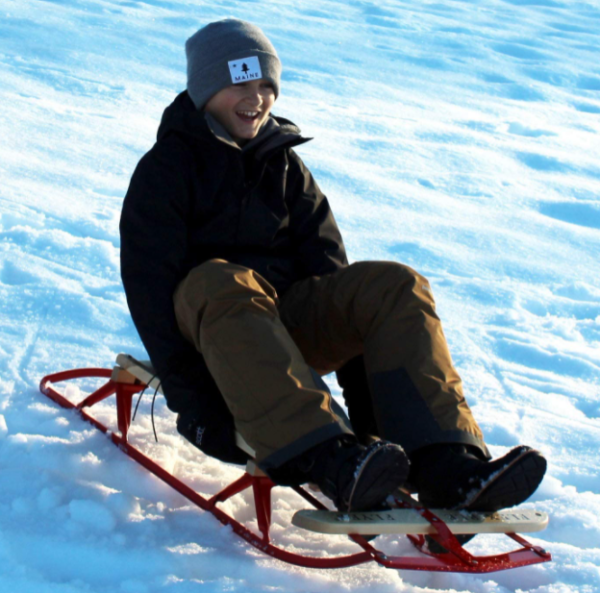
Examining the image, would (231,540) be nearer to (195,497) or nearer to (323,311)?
(195,497)

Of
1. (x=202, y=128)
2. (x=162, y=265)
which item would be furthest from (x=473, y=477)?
(x=202, y=128)

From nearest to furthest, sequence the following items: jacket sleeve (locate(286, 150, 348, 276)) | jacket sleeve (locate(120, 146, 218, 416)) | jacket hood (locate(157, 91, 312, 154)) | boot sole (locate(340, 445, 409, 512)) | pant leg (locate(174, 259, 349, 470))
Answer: boot sole (locate(340, 445, 409, 512)), pant leg (locate(174, 259, 349, 470)), jacket sleeve (locate(120, 146, 218, 416)), jacket hood (locate(157, 91, 312, 154)), jacket sleeve (locate(286, 150, 348, 276))

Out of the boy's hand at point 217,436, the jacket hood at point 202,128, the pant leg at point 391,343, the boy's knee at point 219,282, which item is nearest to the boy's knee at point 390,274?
the pant leg at point 391,343

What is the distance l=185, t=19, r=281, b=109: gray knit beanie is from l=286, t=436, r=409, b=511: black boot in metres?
1.16

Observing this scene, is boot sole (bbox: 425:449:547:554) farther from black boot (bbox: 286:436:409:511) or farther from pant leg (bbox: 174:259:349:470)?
pant leg (bbox: 174:259:349:470)

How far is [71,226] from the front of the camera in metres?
4.19

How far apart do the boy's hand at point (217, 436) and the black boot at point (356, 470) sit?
266 millimetres

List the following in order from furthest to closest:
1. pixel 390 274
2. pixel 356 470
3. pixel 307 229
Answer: pixel 307 229, pixel 390 274, pixel 356 470

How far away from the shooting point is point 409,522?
181cm

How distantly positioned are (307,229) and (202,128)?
462 mm

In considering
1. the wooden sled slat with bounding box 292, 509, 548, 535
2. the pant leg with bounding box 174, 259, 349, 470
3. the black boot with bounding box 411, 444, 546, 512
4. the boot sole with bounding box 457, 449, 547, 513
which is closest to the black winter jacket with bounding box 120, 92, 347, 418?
the pant leg with bounding box 174, 259, 349, 470

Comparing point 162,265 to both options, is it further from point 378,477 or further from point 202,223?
point 378,477

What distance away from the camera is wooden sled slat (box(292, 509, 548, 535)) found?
1.75 meters

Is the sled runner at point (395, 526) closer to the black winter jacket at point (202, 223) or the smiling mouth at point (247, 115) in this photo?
the black winter jacket at point (202, 223)
